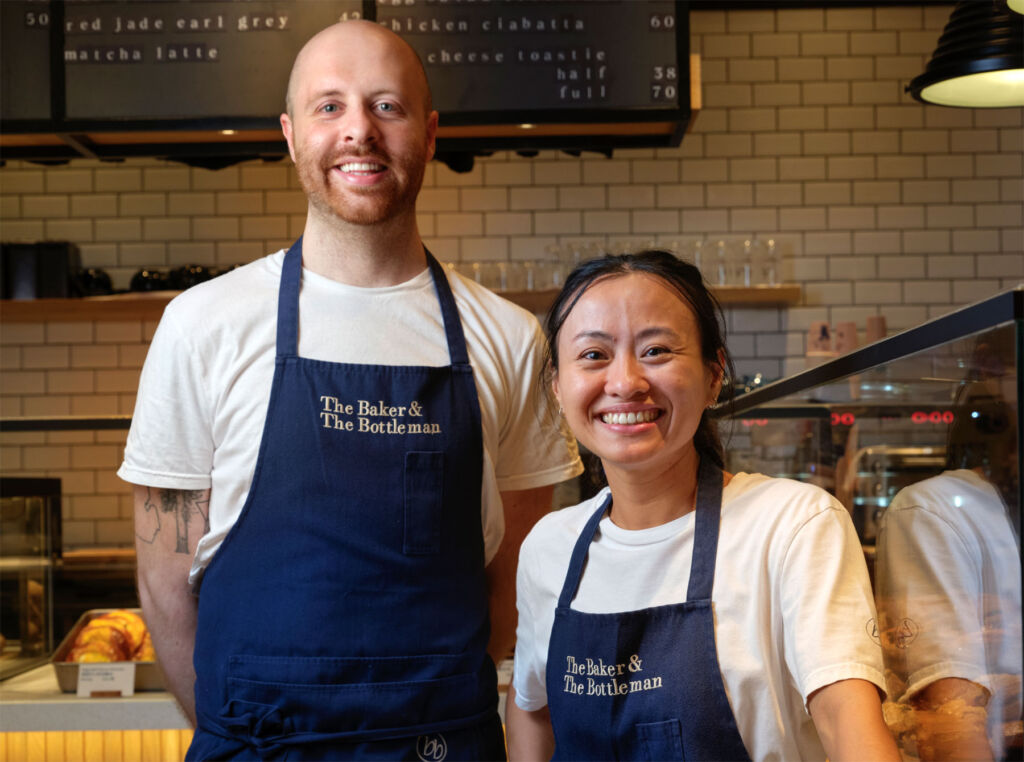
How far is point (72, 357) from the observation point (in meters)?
5.05

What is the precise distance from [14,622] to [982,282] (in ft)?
13.8

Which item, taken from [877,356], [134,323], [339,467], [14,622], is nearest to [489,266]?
[134,323]

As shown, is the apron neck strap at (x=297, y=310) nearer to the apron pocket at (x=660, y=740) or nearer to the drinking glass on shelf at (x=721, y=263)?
the apron pocket at (x=660, y=740)

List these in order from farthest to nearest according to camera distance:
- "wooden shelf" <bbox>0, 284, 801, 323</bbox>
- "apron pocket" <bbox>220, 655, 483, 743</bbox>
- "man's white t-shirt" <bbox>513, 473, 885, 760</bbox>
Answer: "wooden shelf" <bbox>0, 284, 801, 323</bbox> → "apron pocket" <bbox>220, 655, 483, 743</bbox> → "man's white t-shirt" <bbox>513, 473, 885, 760</bbox>

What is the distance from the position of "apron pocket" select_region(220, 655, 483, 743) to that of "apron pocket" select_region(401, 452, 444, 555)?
6.4 inches

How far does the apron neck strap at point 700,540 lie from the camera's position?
1.25m

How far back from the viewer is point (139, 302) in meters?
4.65

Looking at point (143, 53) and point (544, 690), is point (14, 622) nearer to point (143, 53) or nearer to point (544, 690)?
point (143, 53)

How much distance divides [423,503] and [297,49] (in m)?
1.62

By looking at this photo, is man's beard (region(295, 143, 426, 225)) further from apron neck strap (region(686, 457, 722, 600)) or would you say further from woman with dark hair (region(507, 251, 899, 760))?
apron neck strap (region(686, 457, 722, 600))

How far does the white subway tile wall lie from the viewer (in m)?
5.01

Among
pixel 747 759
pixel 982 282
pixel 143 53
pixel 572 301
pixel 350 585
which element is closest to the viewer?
pixel 747 759

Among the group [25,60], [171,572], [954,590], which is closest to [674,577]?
[954,590]

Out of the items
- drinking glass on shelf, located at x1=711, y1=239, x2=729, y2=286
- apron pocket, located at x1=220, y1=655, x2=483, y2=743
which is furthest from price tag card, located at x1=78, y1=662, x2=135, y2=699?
drinking glass on shelf, located at x1=711, y1=239, x2=729, y2=286
